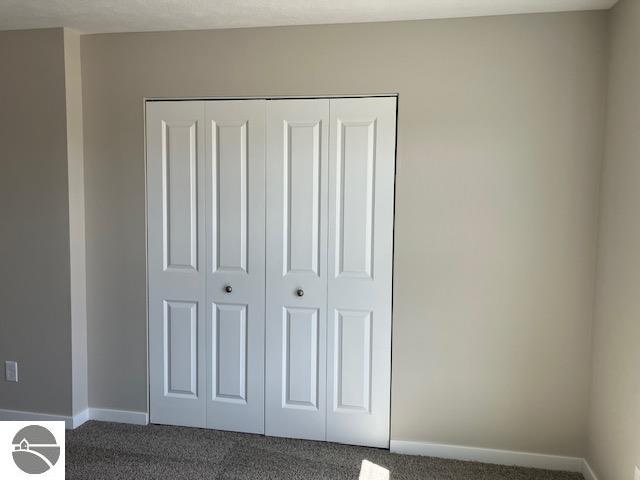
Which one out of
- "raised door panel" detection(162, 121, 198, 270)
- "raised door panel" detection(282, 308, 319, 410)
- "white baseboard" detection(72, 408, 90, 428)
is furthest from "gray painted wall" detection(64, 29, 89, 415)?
"raised door panel" detection(282, 308, 319, 410)

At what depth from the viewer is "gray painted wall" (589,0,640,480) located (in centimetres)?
207

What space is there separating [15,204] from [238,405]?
1.77 meters

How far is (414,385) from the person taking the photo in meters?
2.72

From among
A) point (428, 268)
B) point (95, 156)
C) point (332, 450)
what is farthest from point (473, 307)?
point (95, 156)

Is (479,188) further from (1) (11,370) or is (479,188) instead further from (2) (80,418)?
(1) (11,370)

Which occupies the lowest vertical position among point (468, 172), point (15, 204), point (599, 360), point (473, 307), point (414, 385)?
point (414, 385)

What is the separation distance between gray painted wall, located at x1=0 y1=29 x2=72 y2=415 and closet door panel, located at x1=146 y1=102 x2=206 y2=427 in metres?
0.49

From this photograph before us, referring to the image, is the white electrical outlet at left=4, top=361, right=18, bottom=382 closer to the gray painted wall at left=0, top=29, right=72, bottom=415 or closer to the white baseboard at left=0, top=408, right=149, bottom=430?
the gray painted wall at left=0, top=29, right=72, bottom=415

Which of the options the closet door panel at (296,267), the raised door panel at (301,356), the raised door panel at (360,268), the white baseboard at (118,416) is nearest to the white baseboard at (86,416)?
the white baseboard at (118,416)

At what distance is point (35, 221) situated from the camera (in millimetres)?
2930

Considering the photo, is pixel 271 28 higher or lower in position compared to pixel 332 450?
higher

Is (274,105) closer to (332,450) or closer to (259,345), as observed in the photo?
(259,345)

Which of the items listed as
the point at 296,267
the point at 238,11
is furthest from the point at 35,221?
the point at 238,11

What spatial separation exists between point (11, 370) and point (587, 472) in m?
3.28
